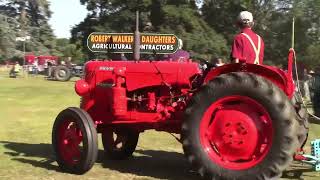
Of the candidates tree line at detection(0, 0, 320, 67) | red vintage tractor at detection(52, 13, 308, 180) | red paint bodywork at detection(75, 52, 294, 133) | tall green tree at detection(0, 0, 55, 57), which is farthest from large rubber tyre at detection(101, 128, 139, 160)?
tall green tree at detection(0, 0, 55, 57)

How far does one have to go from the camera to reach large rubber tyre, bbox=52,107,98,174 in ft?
22.5

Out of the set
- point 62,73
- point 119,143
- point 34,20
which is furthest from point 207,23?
point 119,143

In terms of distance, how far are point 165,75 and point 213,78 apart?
1141mm

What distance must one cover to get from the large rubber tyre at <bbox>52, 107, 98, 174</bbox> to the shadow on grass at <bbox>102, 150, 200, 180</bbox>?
24.3 inches

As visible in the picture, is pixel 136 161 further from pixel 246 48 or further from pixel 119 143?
pixel 246 48

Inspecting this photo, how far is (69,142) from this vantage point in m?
7.24

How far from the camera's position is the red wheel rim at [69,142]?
7184mm

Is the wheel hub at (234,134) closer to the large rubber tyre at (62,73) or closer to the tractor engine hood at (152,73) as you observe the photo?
the tractor engine hood at (152,73)

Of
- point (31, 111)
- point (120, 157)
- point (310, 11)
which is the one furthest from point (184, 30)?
point (120, 157)

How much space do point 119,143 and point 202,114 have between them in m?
2.54

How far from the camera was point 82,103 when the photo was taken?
799 cm

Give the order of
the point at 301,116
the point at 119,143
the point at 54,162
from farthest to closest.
Answer: the point at 119,143 → the point at 54,162 → the point at 301,116

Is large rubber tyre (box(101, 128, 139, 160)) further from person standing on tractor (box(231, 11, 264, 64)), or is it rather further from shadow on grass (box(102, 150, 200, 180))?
person standing on tractor (box(231, 11, 264, 64))

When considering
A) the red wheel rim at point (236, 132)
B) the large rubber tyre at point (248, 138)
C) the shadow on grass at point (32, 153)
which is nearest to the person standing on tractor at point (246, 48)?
the large rubber tyre at point (248, 138)
